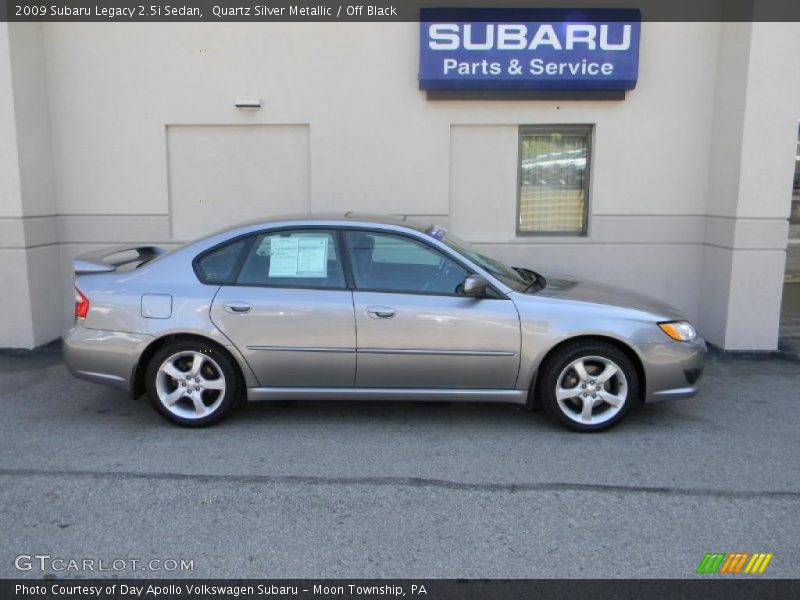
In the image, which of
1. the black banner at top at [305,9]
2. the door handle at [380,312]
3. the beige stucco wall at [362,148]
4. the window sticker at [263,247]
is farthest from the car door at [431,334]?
the black banner at top at [305,9]

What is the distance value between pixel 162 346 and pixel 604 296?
3315mm

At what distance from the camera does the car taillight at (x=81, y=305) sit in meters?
4.79

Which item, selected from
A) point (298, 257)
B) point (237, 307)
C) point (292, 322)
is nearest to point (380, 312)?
point (292, 322)

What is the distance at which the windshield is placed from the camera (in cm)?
492

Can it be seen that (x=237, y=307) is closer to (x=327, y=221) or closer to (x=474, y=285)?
(x=327, y=221)

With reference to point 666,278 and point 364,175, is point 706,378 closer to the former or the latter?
point 666,278

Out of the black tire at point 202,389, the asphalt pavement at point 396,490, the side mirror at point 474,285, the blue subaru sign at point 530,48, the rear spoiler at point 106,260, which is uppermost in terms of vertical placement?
the blue subaru sign at point 530,48

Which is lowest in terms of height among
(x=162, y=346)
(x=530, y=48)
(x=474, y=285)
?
(x=162, y=346)

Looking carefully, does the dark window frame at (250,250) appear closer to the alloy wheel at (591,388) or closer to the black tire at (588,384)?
the black tire at (588,384)

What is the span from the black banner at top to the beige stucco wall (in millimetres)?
111

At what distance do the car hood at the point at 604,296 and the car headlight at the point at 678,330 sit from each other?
52 mm

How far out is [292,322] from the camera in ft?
15.4

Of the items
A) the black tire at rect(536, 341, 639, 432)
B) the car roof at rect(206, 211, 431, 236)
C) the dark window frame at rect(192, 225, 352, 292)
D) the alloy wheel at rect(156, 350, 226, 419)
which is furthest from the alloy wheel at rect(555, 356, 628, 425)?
the alloy wheel at rect(156, 350, 226, 419)
